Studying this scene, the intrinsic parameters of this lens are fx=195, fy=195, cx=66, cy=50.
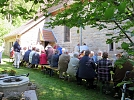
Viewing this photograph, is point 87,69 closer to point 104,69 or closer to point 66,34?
point 104,69

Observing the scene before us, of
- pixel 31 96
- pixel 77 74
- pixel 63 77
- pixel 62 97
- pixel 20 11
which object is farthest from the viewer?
pixel 63 77

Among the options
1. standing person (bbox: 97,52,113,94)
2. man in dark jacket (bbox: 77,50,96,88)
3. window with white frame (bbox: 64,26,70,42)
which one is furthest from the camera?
window with white frame (bbox: 64,26,70,42)

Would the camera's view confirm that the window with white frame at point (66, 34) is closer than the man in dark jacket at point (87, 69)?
No

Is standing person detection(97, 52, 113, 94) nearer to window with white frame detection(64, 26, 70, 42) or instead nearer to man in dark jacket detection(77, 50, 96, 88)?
man in dark jacket detection(77, 50, 96, 88)

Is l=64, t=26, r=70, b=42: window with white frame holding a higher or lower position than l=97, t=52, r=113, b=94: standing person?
higher

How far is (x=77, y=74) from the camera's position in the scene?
7.93 meters

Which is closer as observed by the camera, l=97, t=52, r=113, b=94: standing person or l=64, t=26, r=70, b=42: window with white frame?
l=97, t=52, r=113, b=94: standing person

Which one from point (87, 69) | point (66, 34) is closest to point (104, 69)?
point (87, 69)

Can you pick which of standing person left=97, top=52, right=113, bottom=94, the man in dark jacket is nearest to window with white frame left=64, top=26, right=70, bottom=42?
the man in dark jacket

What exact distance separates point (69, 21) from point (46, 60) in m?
7.49

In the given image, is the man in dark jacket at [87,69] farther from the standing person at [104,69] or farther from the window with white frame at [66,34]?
the window with white frame at [66,34]

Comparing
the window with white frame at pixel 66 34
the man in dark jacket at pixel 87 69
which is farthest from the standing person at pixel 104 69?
the window with white frame at pixel 66 34

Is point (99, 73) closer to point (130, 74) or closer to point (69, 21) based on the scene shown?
point (130, 74)

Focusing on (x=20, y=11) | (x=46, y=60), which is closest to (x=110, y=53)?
(x=46, y=60)
